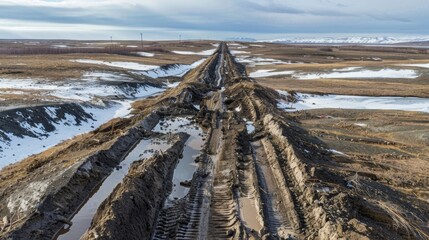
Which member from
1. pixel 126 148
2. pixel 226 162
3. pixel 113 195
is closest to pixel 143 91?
pixel 126 148

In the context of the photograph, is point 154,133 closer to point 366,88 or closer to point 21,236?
point 21,236

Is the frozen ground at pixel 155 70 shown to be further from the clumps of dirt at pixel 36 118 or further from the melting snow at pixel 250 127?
the melting snow at pixel 250 127

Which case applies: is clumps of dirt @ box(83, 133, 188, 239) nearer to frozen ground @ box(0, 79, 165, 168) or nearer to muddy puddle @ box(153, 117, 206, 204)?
muddy puddle @ box(153, 117, 206, 204)

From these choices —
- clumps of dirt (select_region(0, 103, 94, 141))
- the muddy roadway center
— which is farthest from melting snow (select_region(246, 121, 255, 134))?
clumps of dirt (select_region(0, 103, 94, 141))

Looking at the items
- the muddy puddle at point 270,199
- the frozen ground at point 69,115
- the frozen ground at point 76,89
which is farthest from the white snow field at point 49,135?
the muddy puddle at point 270,199

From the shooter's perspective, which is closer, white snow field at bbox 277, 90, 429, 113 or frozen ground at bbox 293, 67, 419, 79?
white snow field at bbox 277, 90, 429, 113

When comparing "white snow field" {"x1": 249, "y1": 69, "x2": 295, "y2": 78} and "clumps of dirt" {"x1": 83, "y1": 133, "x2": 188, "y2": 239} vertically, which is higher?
"clumps of dirt" {"x1": 83, "y1": 133, "x2": 188, "y2": 239}
